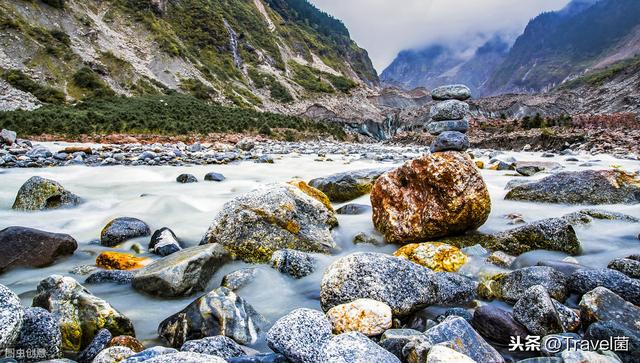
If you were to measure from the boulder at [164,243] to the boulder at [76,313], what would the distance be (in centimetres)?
164

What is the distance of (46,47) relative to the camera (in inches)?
1737

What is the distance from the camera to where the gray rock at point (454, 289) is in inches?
135

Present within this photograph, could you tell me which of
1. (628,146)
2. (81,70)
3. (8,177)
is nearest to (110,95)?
(81,70)

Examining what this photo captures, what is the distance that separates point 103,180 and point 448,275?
9.47m

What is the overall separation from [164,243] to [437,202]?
3.66 meters

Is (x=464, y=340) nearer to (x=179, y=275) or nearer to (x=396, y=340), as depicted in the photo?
(x=396, y=340)

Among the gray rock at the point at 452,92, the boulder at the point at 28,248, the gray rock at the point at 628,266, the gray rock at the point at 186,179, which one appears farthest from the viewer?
the gray rock at the point at 452,92

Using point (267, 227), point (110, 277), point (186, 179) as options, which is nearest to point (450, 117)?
point (186, 179)

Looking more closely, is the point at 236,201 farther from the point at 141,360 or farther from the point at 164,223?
the point at 141,360

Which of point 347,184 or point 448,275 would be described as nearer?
point 448,275

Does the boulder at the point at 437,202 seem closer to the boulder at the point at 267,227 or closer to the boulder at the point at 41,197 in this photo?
the boulder at the point at 267,227

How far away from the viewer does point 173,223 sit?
6.09m

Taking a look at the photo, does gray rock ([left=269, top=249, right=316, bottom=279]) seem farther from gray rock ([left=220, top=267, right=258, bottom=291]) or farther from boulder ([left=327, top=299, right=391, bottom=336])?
boulder ([left=327, top=299, right=391, bottom=336])

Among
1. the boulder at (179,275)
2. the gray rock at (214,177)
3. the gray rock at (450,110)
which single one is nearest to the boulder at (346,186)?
the gray rock at (214,177)
